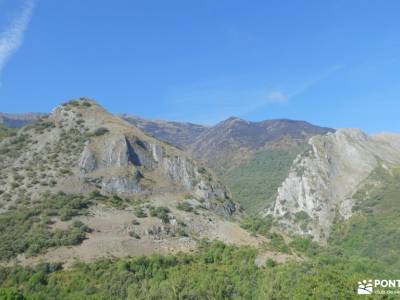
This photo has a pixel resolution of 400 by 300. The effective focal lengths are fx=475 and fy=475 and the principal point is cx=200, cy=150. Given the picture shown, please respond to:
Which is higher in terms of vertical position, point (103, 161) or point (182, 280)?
point (103, 161)

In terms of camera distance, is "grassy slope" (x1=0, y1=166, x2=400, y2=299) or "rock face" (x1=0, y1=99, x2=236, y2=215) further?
"rock face" (x1=0, y1=99, x2=236, y2=215)

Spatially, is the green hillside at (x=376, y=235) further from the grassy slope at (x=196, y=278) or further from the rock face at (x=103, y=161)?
the rock face at (x=103, y=161)

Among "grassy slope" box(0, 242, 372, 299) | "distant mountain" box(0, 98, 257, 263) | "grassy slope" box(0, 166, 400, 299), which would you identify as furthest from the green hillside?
"grassy slope" box(0, 242, 372, 299)

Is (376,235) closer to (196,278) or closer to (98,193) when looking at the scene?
(98,193)

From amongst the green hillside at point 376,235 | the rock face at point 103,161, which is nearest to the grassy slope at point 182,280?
the rock face at point 103,161

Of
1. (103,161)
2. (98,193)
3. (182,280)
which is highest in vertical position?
(103,161)

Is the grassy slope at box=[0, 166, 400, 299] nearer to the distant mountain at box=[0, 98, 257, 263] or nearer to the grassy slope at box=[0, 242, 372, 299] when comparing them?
the grassy slope at box=[0, 242, 372, 299]

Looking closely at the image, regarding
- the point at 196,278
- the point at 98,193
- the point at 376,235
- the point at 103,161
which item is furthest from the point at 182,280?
the point at 376,235

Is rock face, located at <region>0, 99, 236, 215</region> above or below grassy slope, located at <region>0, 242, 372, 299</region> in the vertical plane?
above

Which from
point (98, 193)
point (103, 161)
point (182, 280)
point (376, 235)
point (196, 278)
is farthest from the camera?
point (376, 235)

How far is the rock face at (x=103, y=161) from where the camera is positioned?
461 ft

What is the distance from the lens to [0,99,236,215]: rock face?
140 m

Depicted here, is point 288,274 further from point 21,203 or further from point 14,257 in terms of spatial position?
point 21,203

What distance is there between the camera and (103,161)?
484ft
